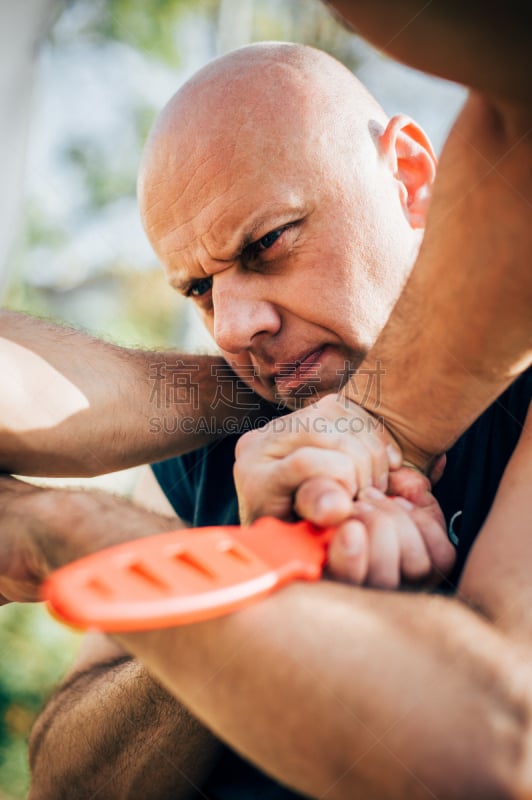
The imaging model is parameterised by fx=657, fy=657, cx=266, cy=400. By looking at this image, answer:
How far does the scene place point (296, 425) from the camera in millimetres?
798

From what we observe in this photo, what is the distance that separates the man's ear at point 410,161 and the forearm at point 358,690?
107 centimetres

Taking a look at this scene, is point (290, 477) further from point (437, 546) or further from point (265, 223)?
point (265, 223)

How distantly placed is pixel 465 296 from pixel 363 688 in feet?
1.32

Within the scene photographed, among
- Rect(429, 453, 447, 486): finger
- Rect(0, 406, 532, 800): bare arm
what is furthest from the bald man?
Rect(429, 453, 447, 486): finger

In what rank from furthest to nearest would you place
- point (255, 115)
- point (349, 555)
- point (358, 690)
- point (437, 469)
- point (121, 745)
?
point (255, 115) → point (121, 745) → point (437, 469) → point (349, 555) → point (358, 690)

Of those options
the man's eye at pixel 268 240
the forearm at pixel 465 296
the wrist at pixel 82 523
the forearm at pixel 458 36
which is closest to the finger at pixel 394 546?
the forearm at pixel 465 296

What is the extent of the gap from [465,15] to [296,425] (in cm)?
45

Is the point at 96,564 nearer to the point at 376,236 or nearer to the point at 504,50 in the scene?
the point at 504,50

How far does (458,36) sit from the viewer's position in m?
0.55

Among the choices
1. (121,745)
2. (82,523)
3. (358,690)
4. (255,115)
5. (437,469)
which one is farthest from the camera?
(255,115)

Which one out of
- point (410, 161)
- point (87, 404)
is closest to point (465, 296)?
point (87, 404)

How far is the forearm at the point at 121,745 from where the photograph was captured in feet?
3.80

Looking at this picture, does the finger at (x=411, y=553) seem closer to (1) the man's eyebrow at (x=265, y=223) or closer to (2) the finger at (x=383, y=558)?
(2) the finger at (x=383, y=558)

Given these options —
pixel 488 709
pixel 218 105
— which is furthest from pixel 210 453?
pixel 488 709
